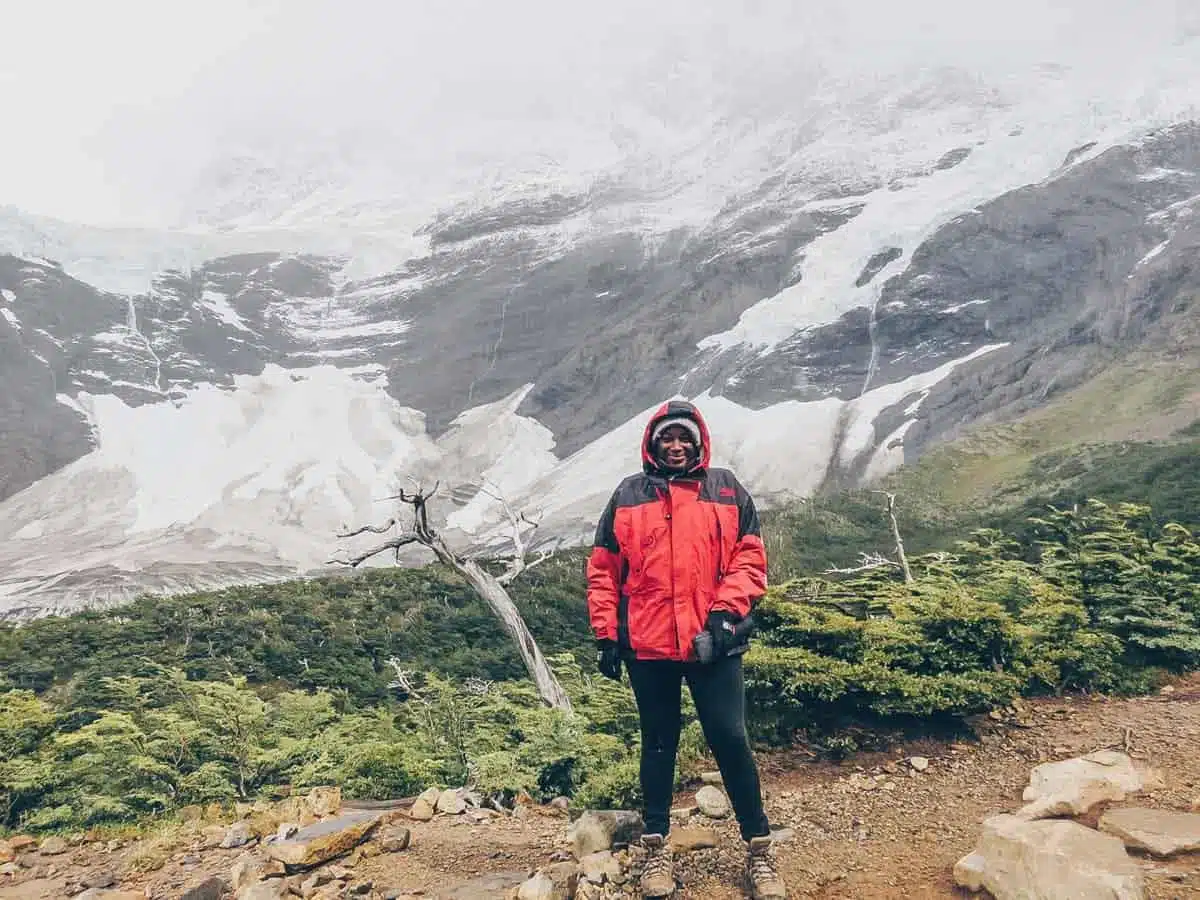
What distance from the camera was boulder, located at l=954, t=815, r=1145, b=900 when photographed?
8.95ft

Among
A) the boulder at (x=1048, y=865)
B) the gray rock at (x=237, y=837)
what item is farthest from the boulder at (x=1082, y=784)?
the gray rock at (x=237, y=837)

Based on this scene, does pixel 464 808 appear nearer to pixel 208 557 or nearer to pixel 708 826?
pixel 708 826

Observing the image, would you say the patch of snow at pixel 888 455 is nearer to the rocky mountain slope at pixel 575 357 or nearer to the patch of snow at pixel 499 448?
the rocky mountain slope at pixel 575 357

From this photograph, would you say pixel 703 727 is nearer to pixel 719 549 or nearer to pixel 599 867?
pixel 719 549

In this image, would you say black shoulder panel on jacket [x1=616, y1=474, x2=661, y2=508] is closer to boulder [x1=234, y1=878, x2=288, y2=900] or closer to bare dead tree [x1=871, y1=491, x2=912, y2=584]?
boulder [x1=234, y1=878, x2=288, y2=900]

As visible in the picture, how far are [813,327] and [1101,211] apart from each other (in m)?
28.8

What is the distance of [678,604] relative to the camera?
3254mm

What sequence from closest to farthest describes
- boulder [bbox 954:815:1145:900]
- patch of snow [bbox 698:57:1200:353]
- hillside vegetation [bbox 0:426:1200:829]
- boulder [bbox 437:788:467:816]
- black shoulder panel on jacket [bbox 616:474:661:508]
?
boulder [bbox 954:815:1145:900] → black shoulder panel on jacket [bbox 616:474:661:508] → boulder [bbox 437:788:467:816] → hillside vegetation [bbox 0:426:1200:829] → patch of snow [bbox 698:57:1200:353]

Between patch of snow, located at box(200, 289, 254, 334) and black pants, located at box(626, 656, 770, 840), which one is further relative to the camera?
patch of snow, located at box(200, 289, 254, 334)

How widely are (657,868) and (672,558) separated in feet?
4.31

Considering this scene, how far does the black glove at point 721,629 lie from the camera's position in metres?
3.17

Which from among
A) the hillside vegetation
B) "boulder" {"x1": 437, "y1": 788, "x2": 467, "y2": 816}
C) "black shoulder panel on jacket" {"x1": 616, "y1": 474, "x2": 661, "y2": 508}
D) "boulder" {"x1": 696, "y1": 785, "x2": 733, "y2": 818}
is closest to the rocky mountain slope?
the hillside vegetation

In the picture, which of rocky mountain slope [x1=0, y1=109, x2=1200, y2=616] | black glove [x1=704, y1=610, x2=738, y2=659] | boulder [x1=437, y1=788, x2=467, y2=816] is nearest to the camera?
black glove [x1=704, y1=610, x2=738, y2=659]

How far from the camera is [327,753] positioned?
279 inches
